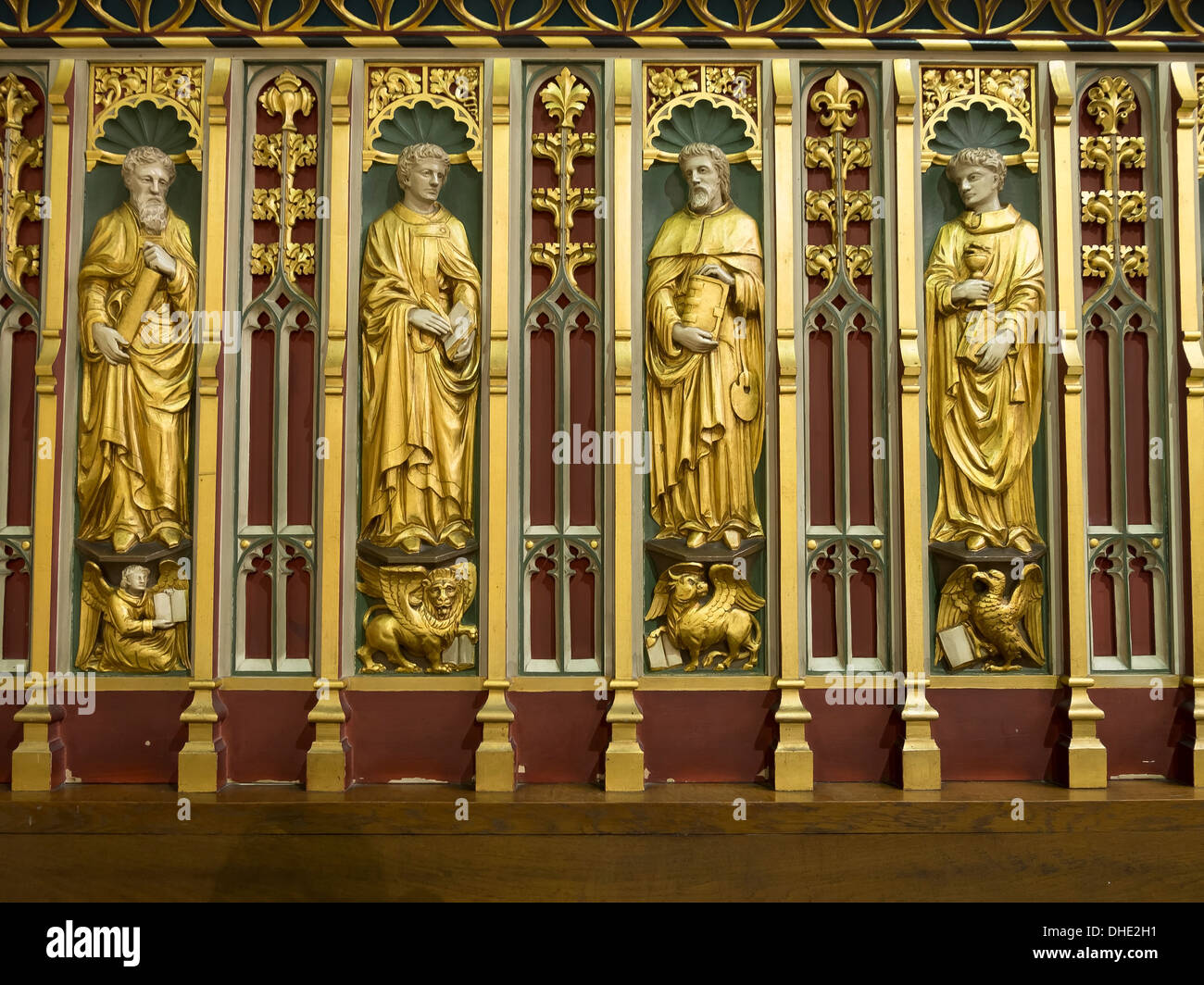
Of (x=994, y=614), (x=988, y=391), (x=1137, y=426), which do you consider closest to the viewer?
(x=994, y=614)

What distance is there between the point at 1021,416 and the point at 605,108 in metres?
3.03

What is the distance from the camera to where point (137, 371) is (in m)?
6.46

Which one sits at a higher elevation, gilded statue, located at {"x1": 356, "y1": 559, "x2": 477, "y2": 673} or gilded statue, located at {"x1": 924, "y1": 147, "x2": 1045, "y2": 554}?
gilded statue, located at {"x1": 924, "y1": 147, "x2": 1045, "y2": 554}

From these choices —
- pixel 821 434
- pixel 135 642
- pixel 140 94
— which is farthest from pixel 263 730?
pixel 140 94

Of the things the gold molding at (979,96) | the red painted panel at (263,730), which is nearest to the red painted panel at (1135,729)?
the gold molding at (979,96)

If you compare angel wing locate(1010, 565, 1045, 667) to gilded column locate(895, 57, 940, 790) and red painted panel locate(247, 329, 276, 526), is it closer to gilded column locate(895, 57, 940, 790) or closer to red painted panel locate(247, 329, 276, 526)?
gilded column locate(895, 57, 940, 790)

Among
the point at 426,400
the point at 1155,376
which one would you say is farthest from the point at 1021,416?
the point at 426,400

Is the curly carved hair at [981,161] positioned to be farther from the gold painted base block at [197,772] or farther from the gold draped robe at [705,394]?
the gold painted base block at [197,772]

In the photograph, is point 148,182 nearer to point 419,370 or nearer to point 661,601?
point 419,370

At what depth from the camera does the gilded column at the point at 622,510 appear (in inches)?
246

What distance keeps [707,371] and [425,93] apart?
7.73ft

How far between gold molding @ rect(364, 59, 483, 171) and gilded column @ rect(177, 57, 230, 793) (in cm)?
85

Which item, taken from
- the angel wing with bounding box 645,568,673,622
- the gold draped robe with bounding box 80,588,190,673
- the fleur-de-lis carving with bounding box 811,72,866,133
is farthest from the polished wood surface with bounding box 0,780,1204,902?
the fleur-de-lis carving with bounding box 811,72,866,133

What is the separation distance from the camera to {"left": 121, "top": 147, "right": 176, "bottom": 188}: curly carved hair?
6.50m
